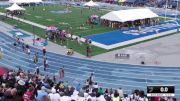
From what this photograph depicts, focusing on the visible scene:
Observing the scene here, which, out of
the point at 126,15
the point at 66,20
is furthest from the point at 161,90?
the point at 66,20

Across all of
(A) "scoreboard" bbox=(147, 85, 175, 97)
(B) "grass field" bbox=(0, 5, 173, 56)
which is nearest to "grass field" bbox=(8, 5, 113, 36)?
(B) "grass field" bbox=(0, 5, 173, 56)

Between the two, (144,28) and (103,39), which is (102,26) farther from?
(103,39)

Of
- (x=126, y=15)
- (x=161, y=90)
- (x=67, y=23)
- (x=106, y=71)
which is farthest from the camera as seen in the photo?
(x=67, y=23)

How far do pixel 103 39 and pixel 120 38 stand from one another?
6.37 feet

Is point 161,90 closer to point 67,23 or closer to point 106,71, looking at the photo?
point 106,71

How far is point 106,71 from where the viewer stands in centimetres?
2831

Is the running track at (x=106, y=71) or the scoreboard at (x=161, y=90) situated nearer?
the scoreboard at (x=161, y=90)

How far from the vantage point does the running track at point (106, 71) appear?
84.6 feet

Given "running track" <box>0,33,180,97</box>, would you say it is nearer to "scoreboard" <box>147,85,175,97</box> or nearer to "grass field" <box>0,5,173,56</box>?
"grass field" <box>0,5,173,56</box>

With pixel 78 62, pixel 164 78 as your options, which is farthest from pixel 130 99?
pixel 78 62

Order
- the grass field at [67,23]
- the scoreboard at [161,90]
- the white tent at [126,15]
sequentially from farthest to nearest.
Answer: the white tent at [126,15]
the grass field at [67,23]
the scoreboard at [161,90]

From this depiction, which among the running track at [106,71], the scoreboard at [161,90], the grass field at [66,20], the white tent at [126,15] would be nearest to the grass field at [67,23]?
the grass field at [66,20]

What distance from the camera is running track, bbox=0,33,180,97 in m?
25.8

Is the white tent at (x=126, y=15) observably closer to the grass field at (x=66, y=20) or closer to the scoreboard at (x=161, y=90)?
the grass field at (x=66, y=20)
